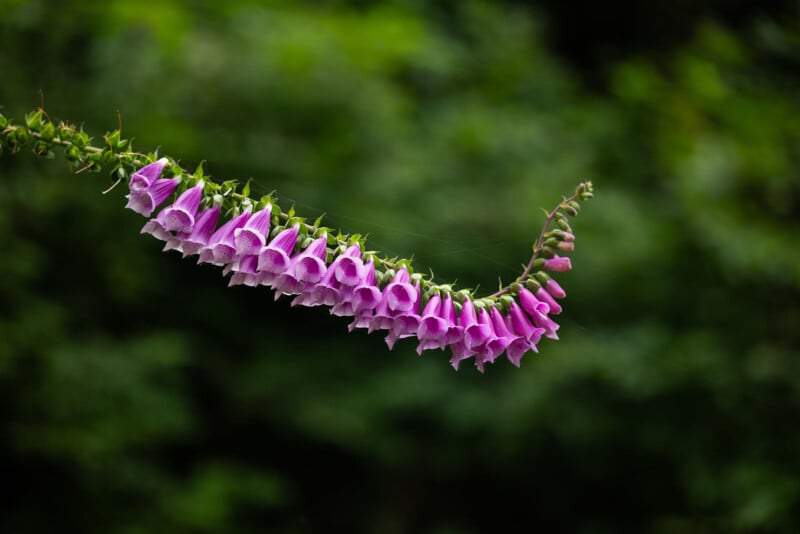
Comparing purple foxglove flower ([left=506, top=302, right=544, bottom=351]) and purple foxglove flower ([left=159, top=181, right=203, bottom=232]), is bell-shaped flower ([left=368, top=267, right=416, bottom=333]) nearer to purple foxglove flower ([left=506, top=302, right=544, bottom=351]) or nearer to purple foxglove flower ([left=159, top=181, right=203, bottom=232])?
purple foxglove flower ([left=506, top=302, right=544, bottom=351])

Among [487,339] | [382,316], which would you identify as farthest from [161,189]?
[487,339]

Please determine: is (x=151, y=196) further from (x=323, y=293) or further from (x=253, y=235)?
(x=323, y=293)

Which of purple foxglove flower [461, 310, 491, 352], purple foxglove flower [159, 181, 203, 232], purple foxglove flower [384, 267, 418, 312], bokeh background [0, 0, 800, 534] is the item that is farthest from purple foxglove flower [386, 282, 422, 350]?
bokeh background [0, 0, 800, 534]

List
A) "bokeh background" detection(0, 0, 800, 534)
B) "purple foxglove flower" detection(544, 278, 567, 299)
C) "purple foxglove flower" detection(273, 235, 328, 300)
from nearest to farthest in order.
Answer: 1. "purple foxglove flower" detection(273, 235, 328, 300)
2. "purple foxglove flower" detection(544, 278, 567, 299)
3. "bokeh background" detection(0, 0, 800, 534)

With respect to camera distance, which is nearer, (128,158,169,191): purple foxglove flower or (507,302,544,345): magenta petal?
(128,158,169,191): purple foxglove flower

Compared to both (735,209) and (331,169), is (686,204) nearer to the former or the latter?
(735,209)

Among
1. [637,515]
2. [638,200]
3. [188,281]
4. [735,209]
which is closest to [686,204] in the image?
[735,209]

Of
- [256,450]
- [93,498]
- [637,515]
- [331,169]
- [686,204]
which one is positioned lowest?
[93,498]
